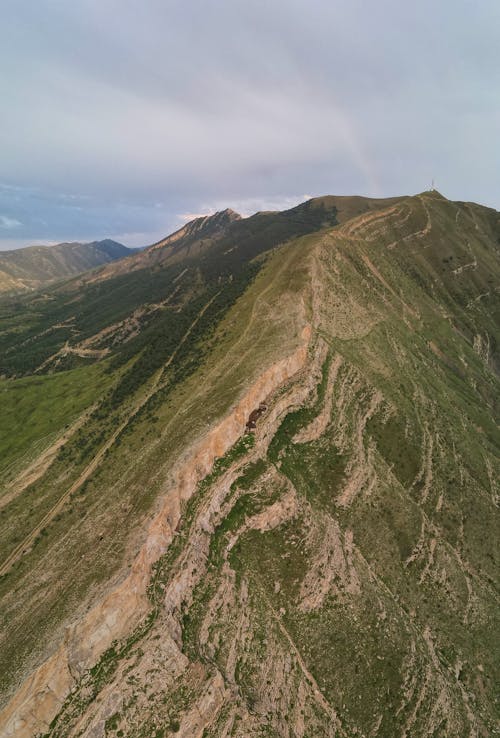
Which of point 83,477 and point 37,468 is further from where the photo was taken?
point 37,468

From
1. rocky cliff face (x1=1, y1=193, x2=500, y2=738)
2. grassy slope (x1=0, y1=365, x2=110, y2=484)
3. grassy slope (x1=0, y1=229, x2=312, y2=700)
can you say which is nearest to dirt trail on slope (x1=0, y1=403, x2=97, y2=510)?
grassy slope (x1=0, y1=229, x2=312, y2=700)

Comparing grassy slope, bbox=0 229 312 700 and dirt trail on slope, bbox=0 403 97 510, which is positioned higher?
grassy slope, bbox=0 229 312 700

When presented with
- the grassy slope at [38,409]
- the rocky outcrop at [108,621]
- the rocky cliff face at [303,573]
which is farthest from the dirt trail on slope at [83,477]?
the rocky outcrop at [108,621]

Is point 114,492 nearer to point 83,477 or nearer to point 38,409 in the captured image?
point 83,477

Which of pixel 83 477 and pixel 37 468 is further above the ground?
pixel 83 477

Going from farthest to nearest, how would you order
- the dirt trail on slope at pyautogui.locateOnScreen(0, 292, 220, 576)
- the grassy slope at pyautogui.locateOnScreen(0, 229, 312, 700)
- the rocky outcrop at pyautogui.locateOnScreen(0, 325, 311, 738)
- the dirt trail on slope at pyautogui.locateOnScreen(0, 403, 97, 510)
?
the dirt trail on slope at pyautogui.locateOnScreen(0, 403, 97, 510)
the dirt trail on slope at pyautogui.locateOnScreen(0, 292, 220, 576)
the grassy slope at pyautogui.locateOnScreen(0, 229, 312, 700)
the rocky outcrop at pyautogui.locateOnScreen(0, 325, 311, 738)

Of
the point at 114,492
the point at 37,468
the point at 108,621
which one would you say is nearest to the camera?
the point at 108,621

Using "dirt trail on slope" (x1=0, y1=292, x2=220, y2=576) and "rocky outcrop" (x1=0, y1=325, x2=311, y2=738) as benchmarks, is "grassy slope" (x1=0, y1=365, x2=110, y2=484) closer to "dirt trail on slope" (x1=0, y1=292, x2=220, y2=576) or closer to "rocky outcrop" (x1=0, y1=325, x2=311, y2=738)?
"dirt trail on slope" (x1=0, y1=292, x2=220, y2=576)

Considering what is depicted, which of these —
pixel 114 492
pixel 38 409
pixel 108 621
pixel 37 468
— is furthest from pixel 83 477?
pixel 38 409

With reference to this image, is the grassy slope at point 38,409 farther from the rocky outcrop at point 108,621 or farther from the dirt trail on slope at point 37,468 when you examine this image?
the rocky outcrop at point 108,621
